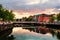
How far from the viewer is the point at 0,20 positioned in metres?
60.4

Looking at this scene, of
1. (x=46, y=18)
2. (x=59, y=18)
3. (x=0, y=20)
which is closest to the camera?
(x=0, y=20)

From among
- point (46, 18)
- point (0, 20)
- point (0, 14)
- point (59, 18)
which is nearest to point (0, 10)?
point (0, 14)

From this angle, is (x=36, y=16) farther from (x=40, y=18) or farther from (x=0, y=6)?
(x=0, y=6)

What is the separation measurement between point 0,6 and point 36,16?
3709 inches

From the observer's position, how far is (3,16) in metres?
55.1

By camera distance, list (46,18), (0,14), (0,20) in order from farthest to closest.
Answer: (46,18) < (0,20) < (0,14)

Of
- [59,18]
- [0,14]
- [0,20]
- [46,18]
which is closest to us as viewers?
[0,14]

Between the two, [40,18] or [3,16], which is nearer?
[3,16]

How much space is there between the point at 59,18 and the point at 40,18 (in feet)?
190

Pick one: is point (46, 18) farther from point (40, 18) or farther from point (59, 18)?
point (59, 18)

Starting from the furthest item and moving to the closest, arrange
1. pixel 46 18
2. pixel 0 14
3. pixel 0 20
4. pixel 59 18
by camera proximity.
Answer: pixel 46 18 → pixel 59 18 → pixel 0 20 → pixel 0 14

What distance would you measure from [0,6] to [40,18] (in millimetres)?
92457

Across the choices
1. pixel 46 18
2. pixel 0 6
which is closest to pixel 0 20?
pixel 0 6

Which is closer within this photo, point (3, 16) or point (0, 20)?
point (3, 16)
